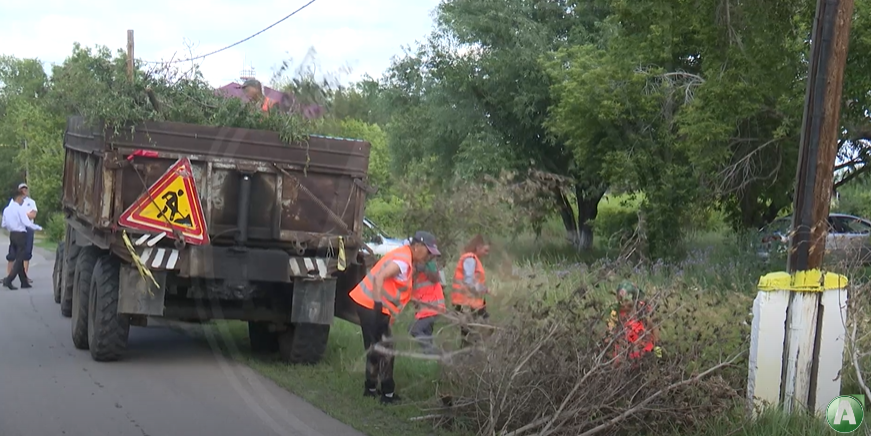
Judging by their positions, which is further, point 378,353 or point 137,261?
point 137,261

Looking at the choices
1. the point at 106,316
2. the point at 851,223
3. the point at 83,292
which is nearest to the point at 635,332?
the point at 106,316

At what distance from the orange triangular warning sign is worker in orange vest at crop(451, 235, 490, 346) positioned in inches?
104

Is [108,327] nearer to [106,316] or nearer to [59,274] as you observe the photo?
[106,316]

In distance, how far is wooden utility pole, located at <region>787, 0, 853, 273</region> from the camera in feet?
24.4

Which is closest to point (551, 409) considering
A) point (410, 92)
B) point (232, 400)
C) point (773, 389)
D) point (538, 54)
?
point (773, 389)

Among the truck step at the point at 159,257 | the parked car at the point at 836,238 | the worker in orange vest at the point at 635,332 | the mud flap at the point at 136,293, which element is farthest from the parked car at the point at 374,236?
the parked car at the point at 836,238

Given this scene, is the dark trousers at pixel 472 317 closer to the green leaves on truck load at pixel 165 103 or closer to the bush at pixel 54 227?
the green leaves on truck load at pixel 165 103

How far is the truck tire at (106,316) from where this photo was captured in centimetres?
978

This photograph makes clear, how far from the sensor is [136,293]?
374 inches

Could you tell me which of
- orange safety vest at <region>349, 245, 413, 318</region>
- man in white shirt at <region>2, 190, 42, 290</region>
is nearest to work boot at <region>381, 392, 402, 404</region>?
orange safety vest at <region>349, 245, 413, 318</region>

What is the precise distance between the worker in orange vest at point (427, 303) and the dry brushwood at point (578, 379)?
0.41 metres

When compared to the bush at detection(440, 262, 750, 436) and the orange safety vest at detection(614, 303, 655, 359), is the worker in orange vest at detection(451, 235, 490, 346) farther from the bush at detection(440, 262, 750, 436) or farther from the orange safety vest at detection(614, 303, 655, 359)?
the orange safety vest at detection(614, 303, 655, 359)

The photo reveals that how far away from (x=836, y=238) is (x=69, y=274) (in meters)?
9.06

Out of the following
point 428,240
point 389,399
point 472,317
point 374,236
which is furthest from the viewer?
point 374,236
